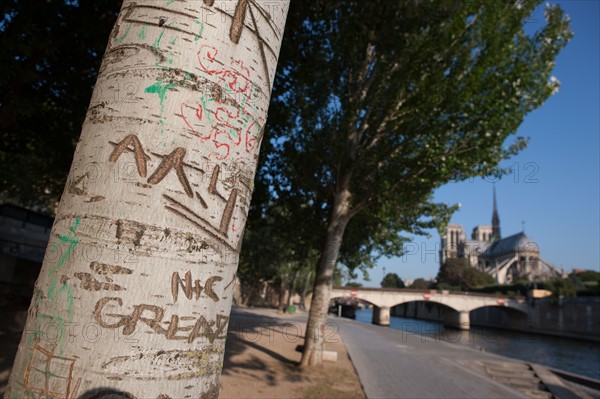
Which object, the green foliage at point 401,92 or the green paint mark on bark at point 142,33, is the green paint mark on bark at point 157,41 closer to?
the green paint mark on bark at point 142,33

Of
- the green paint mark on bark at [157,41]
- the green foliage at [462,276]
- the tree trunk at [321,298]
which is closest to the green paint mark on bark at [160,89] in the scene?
the green paint mark on bark at [157,41]

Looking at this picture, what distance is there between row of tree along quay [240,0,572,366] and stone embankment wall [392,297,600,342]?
4935 centimetres

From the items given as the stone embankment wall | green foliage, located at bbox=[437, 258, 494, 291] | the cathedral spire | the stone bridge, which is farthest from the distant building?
the cathedral spire

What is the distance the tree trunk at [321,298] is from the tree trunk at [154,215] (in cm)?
856

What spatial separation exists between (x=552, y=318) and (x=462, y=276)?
20746mm

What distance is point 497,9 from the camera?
8.59m

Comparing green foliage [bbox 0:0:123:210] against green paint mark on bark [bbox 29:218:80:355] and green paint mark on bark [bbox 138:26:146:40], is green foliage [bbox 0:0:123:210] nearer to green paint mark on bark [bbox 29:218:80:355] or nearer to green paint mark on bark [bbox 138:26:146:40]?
green paint mark on bark [bbox 138:26:146:40]

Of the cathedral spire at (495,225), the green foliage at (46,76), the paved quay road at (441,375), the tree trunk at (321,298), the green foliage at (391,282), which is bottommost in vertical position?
the paved quay road at (441,375)

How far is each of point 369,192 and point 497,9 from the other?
5061 mm

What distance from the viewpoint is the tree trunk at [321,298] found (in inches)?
366

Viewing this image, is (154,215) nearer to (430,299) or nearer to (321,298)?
(321,298)

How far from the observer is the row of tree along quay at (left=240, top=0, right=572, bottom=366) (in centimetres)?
887

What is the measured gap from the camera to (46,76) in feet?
26.8

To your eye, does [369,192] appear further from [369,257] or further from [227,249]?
[227,249]
